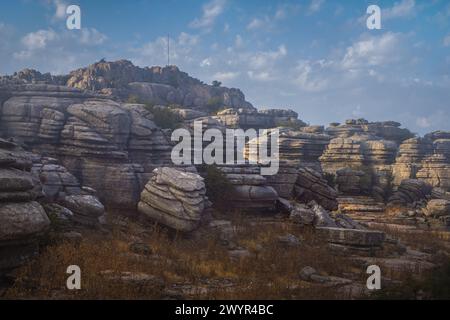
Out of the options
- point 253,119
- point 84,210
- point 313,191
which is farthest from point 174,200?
point 253,119

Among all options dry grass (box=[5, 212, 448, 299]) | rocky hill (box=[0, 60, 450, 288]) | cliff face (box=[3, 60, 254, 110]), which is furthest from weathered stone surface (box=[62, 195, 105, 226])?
cliff face (box=[3, 60, 254, 110])

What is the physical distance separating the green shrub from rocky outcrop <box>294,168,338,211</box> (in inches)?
251

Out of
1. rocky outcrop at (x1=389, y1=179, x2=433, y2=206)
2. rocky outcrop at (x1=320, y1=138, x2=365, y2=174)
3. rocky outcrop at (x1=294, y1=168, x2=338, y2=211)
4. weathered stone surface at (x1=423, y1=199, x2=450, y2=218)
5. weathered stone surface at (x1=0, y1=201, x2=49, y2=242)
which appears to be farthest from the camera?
rocky outcrop at (x1=320, y1=138, x2=365, y2=174)

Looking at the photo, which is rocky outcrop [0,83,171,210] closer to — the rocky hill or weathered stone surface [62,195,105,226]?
the rocky hill

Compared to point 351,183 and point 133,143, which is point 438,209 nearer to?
point 351,183

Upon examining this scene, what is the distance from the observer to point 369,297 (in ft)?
34.8

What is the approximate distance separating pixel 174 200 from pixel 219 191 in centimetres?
510

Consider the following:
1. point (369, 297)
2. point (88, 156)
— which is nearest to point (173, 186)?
point (88, 156)

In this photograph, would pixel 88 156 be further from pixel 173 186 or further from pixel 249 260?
pixel 249 260

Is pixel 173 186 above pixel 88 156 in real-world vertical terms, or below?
below

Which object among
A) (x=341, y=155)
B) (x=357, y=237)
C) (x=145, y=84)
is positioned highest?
(x=145, y=84)

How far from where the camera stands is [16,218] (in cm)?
1145

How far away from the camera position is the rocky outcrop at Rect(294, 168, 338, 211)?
90.3ft
